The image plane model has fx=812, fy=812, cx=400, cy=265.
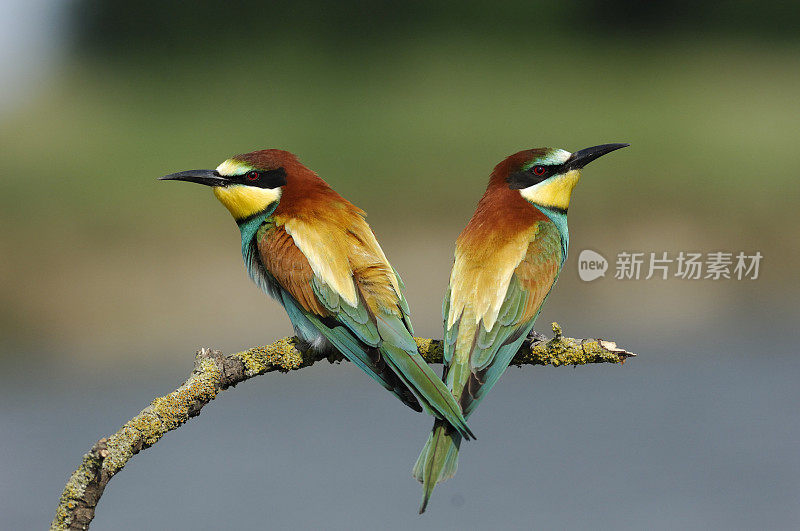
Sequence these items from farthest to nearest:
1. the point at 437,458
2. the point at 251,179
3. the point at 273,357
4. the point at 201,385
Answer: the point at 251,179, the point at 273,357, the point at 201,385, the point at 437,458

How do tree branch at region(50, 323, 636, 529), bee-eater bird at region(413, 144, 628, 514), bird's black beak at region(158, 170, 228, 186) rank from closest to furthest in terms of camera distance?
tree branch at region(50, 323, 636, 529), bee-eater bird at region(413, 144, 628, 514), bird's black beak at region(158, 170, 228, 186)

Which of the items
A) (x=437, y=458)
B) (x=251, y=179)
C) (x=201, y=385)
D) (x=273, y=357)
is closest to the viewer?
(x=437, y=458)

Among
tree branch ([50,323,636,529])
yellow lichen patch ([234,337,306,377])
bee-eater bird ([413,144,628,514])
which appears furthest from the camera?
yellow lichen patch ([234,337,306,377])

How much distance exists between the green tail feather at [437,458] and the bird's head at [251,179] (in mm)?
543

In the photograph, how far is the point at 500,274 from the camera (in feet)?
4.23

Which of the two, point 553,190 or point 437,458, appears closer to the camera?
point 437,458

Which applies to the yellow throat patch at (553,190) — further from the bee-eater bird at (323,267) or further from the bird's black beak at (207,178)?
the bird's black beak at (207,178)

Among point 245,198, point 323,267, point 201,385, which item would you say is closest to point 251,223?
point 245,198

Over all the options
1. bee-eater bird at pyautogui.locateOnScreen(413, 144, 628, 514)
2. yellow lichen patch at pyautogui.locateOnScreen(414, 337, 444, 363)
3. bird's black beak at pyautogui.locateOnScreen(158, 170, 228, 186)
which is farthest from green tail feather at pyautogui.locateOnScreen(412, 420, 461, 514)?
bird's black beak at pyautogui.locateOnScreen(158, 170, 228, 186)

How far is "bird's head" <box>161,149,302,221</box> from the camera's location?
1.37 metres

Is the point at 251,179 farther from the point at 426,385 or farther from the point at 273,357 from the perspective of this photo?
the point at 426,385

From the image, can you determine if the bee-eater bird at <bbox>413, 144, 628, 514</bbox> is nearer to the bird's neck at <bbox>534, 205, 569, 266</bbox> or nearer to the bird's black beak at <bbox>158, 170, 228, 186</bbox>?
the bird's neck at <bbox>534, 205, 569, 266</bbox>

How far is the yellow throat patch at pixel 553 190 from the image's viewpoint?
55.3 inches

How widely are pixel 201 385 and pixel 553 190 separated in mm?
682
